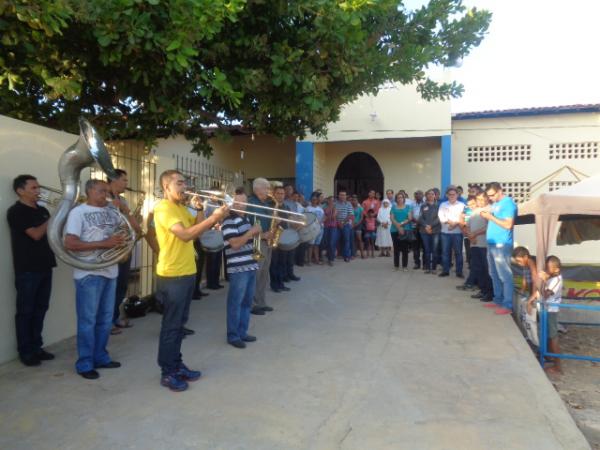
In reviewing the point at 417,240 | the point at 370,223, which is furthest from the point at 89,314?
the point at 370,223

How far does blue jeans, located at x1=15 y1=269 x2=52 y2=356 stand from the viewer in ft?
13.9

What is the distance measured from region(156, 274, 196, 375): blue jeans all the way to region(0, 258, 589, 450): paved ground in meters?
0.30

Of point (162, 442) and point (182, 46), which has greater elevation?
point (182, 46)

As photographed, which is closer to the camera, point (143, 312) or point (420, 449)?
point (420, 449)

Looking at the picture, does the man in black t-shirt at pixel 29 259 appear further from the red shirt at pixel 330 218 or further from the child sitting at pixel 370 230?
the child sitting at pixel 370 230

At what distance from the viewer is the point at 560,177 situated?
42.2 feet

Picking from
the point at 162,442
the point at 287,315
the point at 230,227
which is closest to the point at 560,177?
the point at 287,315

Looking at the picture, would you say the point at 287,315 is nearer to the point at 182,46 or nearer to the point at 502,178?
the point at 182,46

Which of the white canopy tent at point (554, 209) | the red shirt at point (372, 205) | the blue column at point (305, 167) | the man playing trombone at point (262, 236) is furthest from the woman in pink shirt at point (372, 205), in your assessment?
the white canopy tent at point (554, 209)

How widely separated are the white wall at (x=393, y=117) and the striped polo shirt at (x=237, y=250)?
27.4 feet

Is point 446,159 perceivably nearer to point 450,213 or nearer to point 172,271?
point 450,213

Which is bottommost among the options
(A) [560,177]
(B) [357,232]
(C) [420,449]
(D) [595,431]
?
(D) [595,431]

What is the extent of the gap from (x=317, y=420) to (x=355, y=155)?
1227cm

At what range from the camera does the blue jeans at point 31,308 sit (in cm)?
423
